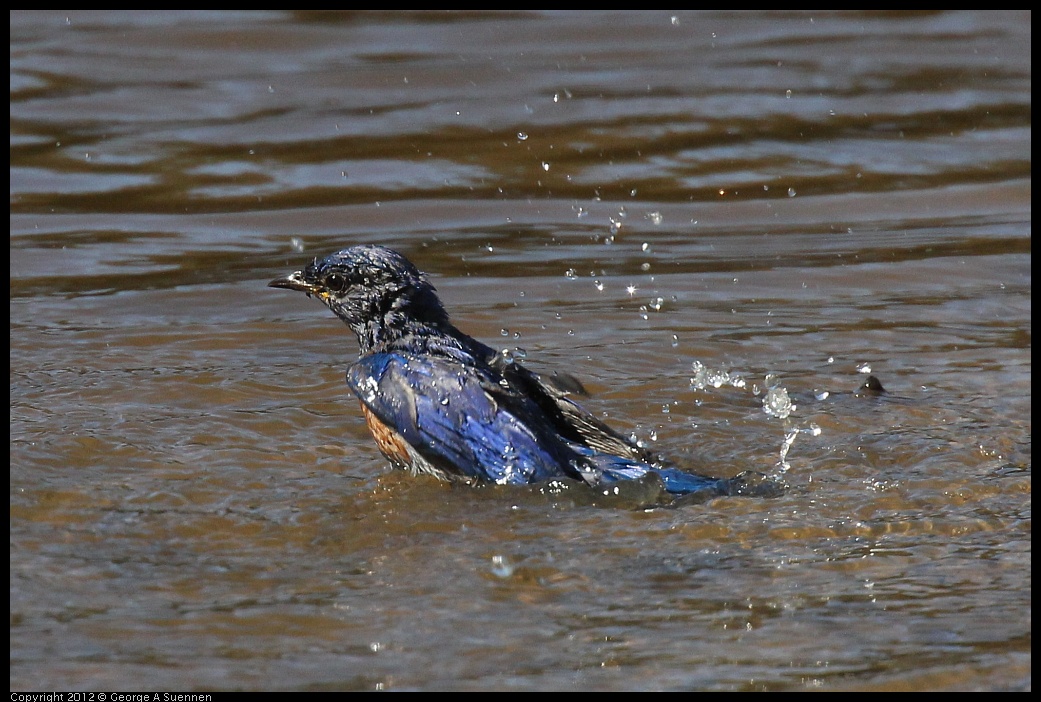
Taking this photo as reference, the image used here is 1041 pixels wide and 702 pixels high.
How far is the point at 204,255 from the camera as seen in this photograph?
32.6 ft

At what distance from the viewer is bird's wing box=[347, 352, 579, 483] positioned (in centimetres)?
586

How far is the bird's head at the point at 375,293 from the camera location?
21.6ft

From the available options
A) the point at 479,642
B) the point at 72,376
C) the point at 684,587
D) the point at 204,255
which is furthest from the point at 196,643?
the point at 204,255

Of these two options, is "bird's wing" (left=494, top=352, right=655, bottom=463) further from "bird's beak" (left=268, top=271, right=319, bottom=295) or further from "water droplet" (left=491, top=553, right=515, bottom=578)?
"bird's beak" (left=268, top=271, right=319, bottom=295)

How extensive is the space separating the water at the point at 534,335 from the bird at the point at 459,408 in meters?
0.13

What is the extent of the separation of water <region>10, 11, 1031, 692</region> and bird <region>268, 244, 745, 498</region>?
13cm

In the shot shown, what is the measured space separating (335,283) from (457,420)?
1081 millimetres

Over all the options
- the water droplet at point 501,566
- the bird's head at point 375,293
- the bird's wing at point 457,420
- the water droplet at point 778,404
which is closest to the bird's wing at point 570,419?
the bird's wing at point 457,420

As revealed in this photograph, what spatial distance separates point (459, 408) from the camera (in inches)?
237

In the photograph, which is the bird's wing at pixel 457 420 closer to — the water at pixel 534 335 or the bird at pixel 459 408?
the bird at pixel 459 408

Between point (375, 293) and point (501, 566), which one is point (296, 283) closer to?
point (375, 293)

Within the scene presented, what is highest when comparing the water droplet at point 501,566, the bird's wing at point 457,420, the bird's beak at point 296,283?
the bird's beak at point 296,283

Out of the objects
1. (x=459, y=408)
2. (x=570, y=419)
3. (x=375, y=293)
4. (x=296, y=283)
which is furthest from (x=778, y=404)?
(x=296, y=283)
